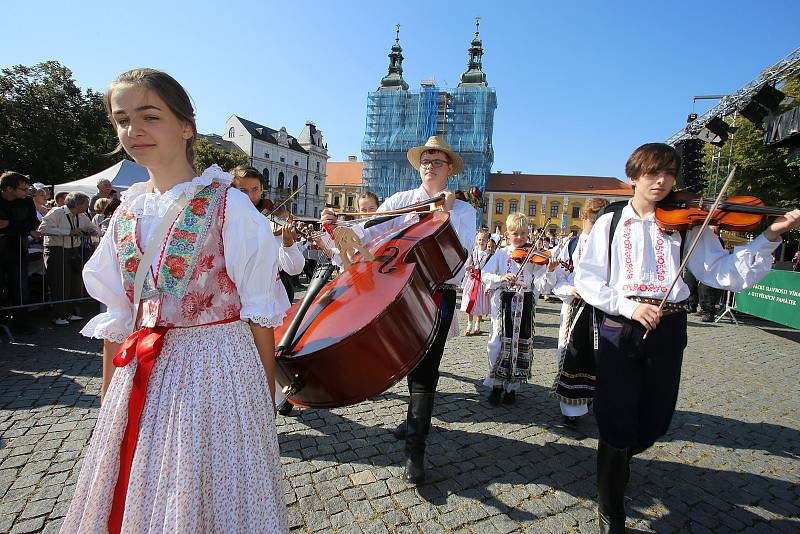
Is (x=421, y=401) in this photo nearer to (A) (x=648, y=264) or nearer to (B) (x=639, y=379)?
(B) (x=639, y=379)

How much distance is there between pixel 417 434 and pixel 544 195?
65221 millimetres

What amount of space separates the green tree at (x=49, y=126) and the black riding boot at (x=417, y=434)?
99.8 feet

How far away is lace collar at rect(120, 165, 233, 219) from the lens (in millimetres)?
1458

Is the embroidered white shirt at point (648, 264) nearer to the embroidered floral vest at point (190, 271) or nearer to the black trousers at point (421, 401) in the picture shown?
the black trousers at point (421, 401)

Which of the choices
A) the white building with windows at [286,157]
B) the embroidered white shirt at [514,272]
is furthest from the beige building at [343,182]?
the embroidered white shirt at [514,272]

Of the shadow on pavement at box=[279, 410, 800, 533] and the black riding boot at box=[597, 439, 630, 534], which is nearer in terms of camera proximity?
the black riding boot at box=[597, 439, 630, 534]

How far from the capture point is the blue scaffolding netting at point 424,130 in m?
55.7

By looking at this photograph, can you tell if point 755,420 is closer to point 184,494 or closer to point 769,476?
point 769,476

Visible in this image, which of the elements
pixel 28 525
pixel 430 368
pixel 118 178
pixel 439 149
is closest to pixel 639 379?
pixel 430 368

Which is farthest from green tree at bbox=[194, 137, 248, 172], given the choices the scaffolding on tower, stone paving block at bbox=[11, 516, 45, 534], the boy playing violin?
the boy playing violin

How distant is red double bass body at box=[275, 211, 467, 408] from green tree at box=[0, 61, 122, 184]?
30318mm

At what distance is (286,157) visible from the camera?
71188 mm

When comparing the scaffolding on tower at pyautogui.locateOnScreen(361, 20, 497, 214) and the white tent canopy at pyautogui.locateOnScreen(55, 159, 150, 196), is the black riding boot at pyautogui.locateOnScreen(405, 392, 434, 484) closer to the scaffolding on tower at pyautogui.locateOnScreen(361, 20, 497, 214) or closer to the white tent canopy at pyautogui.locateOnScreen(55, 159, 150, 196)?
the white tent canopy at pyautogui.locateOnScreen(55, 159, 150, 196)

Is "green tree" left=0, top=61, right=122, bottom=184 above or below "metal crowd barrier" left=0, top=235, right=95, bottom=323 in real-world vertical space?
above
